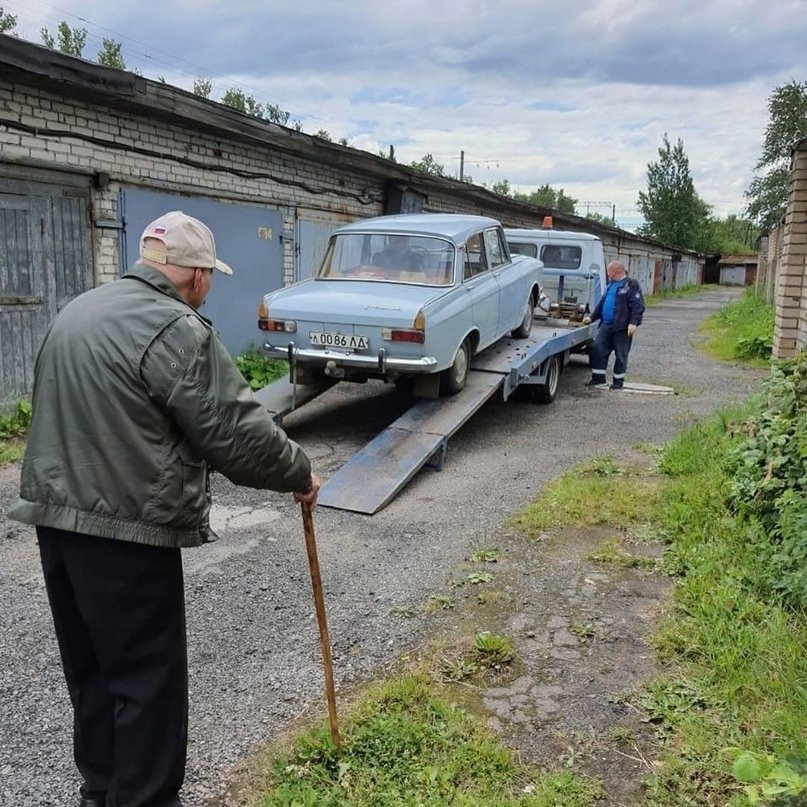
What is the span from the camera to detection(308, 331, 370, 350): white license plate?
6.93 meters

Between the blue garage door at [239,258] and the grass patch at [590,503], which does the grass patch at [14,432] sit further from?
the grass patch at [590,503]

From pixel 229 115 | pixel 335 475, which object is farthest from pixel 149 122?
pixel 335 475

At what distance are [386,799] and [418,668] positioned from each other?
0.89 m

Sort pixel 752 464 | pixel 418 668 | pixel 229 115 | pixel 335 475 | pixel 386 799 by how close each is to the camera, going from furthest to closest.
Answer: pixel 229 115, pixel 335 475, pixel 752 464, pixel 418 668, pixel 386 799

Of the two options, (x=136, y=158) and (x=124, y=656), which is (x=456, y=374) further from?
(x=124, y=656)

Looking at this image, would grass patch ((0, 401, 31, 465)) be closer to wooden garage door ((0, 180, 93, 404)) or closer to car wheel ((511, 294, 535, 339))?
wooden garage door ((0, 180, 93, 404))

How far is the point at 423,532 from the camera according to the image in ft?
17.6

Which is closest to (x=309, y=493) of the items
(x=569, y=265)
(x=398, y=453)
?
(x=398, y=453)

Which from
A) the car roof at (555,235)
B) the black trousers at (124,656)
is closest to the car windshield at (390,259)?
the car roof at (555,235)

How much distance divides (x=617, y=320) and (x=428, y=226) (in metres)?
3.64

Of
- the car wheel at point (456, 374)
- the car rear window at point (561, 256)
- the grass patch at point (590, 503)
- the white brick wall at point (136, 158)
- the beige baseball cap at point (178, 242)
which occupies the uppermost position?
the white brick wall at point (136, 158)

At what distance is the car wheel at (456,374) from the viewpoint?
24.6ft

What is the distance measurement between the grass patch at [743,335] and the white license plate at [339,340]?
9736 mm

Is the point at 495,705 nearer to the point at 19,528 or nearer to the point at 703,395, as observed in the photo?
the point at 19,528
